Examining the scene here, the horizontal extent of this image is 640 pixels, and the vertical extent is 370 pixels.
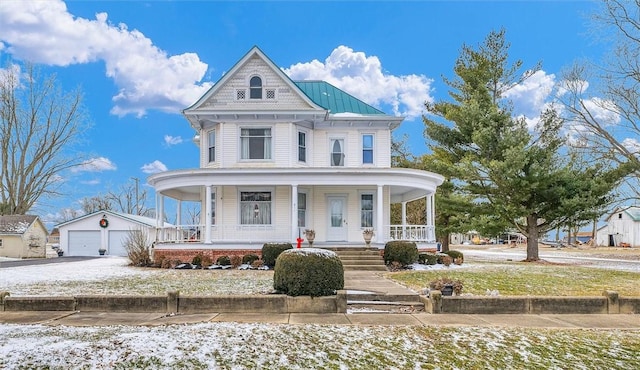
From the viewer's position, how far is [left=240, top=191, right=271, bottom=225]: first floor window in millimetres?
22016

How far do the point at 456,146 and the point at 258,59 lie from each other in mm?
13193

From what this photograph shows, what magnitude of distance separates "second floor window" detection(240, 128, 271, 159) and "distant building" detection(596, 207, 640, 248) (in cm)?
5340

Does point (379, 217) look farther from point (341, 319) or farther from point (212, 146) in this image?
point (341, 319)

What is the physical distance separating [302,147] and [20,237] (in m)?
22.0

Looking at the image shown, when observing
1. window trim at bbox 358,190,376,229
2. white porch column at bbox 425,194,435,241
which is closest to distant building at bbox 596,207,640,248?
white porch column at bbox 425,194,435,241

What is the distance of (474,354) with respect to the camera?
673cm

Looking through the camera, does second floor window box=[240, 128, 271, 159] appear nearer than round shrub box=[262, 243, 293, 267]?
No

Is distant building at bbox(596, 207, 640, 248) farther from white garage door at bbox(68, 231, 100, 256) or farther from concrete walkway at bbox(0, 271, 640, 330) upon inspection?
concrete walkway at bbox(0, 271, 640, 330)

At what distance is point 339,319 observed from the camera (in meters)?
8.86

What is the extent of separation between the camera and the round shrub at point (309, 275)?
31.5 ft

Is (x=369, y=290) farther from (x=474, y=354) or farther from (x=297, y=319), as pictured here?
(x=474, y=354)

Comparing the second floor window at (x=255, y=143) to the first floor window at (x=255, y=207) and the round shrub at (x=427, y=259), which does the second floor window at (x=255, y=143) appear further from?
the round shrub at (x=427, y=259)

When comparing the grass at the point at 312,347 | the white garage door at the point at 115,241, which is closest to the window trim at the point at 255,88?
the grass at the point at 312,347

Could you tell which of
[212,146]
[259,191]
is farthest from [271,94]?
[259,191]
